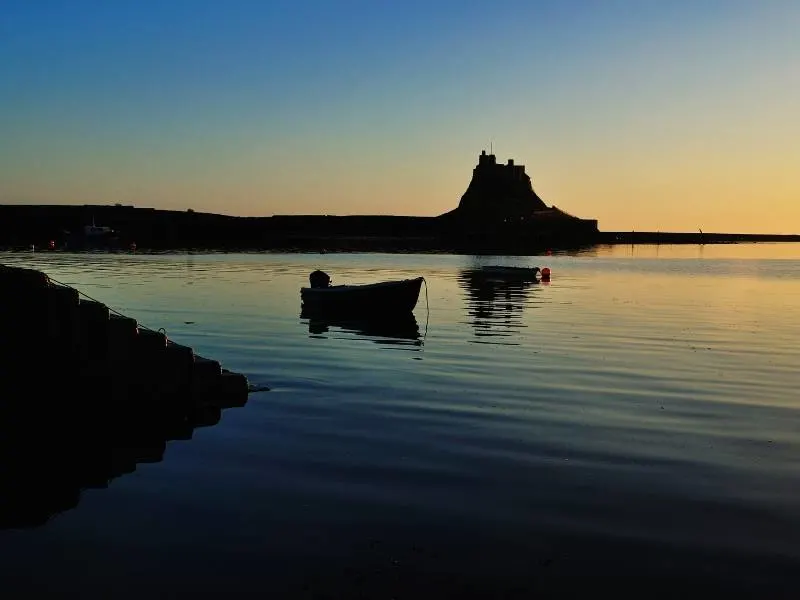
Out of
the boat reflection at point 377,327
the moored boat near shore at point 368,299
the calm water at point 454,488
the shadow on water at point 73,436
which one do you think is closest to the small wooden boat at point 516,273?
the boat reflection at point 377,327

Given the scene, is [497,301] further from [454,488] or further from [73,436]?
[454,488]

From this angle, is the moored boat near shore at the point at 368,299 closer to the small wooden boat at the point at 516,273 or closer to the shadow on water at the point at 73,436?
the shadow on water at the point at 73,436

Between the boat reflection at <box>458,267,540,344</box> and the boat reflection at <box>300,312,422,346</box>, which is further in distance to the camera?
the boat reflection at <box>458,267,540,344</box>

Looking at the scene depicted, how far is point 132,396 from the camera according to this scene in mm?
15797

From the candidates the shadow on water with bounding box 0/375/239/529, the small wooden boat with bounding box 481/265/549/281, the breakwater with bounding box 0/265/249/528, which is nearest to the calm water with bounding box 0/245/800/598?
the shadow on water with bounding box 0/375/239/529

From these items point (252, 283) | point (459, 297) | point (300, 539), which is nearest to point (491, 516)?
point (300, 539)

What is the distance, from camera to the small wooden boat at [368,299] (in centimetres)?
3922

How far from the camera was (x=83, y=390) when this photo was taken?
50.3 ft

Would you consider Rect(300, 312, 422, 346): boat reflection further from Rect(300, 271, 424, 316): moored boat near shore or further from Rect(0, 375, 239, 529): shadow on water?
Rect(0, 375, 239, 529): shadow on water

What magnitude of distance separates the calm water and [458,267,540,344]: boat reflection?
9460mm

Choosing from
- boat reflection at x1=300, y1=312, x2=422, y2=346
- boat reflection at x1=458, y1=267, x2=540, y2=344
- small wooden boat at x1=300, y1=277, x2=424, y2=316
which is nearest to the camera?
boat reflection at x1=300, y1=312, x2=422, y2=346

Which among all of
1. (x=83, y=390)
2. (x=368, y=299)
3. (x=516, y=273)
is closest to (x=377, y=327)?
(x=368, y=299)

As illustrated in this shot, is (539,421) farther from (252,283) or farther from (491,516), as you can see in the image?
(252,283)

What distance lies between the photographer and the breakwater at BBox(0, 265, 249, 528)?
1269 cm
